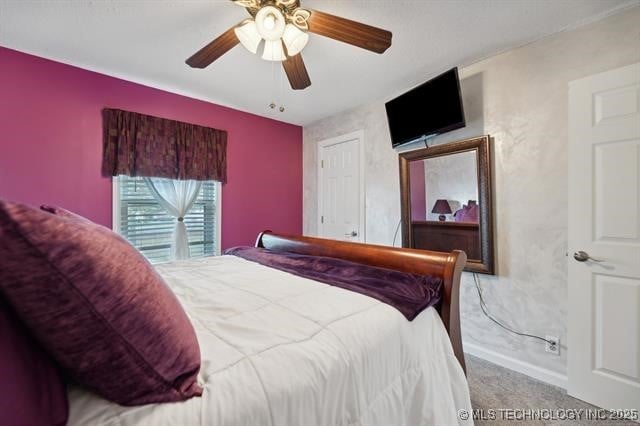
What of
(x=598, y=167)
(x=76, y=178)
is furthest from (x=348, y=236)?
(x=76, y=178)

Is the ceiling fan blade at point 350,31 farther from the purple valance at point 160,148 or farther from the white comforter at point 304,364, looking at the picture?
the purple valance at point 160,148

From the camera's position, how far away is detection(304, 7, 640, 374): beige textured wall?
1856 mm

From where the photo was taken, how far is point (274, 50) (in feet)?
5.73

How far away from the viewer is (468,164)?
2.35m

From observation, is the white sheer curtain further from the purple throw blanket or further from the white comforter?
the white comforter

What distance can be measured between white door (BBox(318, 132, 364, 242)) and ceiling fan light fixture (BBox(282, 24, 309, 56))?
1745 mm

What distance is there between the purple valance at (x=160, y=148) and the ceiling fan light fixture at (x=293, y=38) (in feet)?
5.81

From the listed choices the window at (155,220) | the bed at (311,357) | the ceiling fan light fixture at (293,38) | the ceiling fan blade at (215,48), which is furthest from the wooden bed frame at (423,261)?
the window at (155,220)

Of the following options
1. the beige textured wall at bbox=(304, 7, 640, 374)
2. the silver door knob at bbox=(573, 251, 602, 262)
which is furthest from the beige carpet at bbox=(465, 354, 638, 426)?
the silver door knob at bbox=(573, 251, 602, 262)

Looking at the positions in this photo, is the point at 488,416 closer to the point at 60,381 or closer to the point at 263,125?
the point at 60,381

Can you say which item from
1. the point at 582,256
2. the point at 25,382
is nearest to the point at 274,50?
the point at 25,382

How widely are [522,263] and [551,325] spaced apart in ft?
1.48

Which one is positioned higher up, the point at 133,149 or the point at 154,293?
the point at 133,149

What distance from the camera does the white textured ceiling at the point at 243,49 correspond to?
1.72 meters
